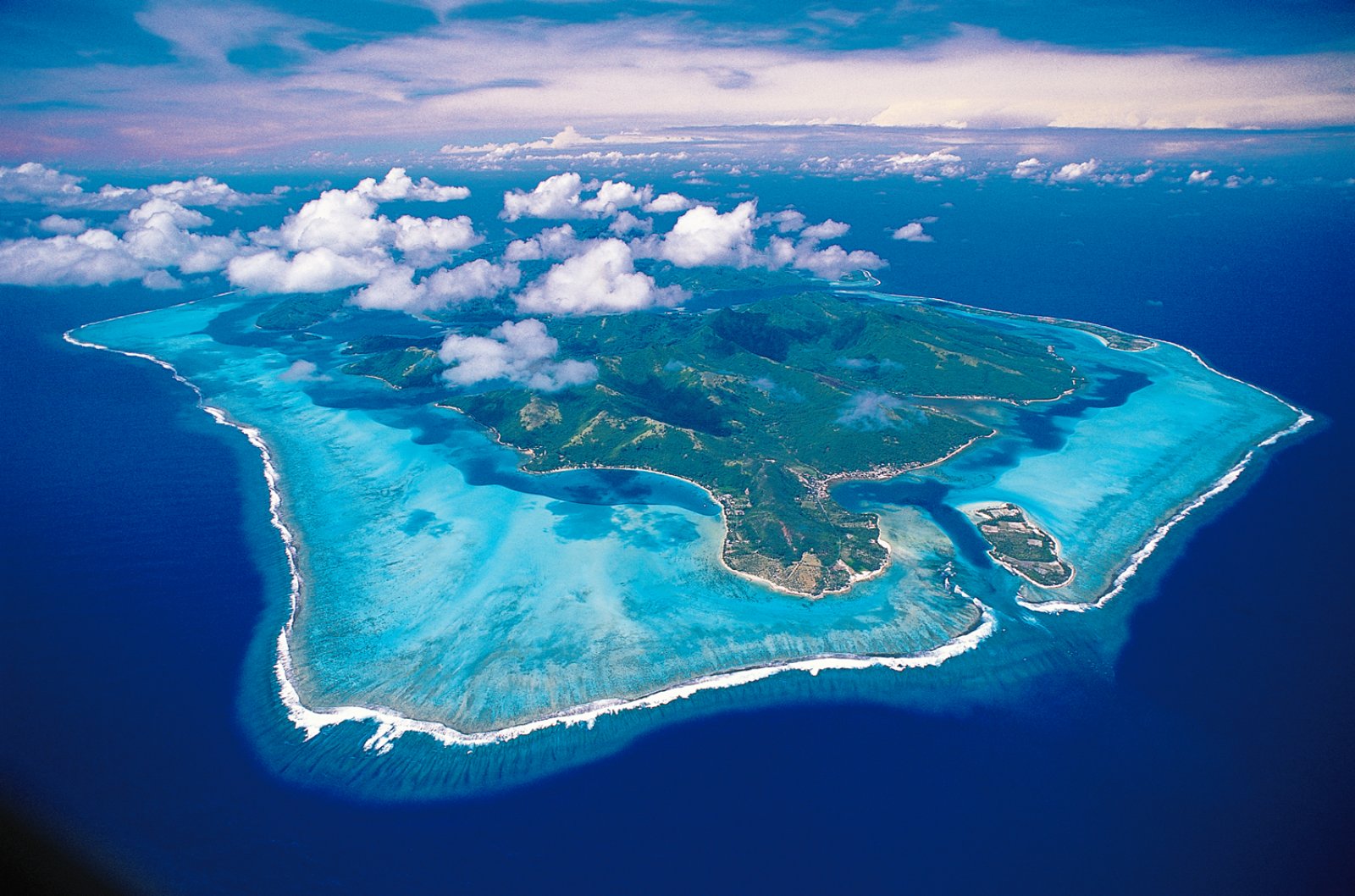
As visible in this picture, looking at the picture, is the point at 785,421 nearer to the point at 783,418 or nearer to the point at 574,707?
the point at 783,418

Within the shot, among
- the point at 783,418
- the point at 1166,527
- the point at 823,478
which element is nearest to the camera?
the point at 1166,527

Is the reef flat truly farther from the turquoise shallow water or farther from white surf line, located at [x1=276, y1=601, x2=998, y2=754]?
white surf line, located at [x1=276, y1=601, x2=998, y2=754]

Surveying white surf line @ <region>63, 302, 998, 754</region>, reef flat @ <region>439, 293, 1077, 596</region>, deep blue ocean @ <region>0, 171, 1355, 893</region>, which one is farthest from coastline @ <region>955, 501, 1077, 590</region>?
reef flat @ <region>439, 293, 1077, 596</region>

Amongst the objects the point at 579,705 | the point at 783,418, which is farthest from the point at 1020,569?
the point at 783,418

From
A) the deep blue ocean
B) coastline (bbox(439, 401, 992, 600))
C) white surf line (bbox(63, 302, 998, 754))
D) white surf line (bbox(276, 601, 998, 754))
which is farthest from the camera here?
coastline (bbox(439, 401, 992, 600))

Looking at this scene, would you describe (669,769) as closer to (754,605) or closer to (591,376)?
(754,605)

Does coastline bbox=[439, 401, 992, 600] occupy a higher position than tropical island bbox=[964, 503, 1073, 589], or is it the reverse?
tropical island bbox=[964, 503, 1073, 589]
